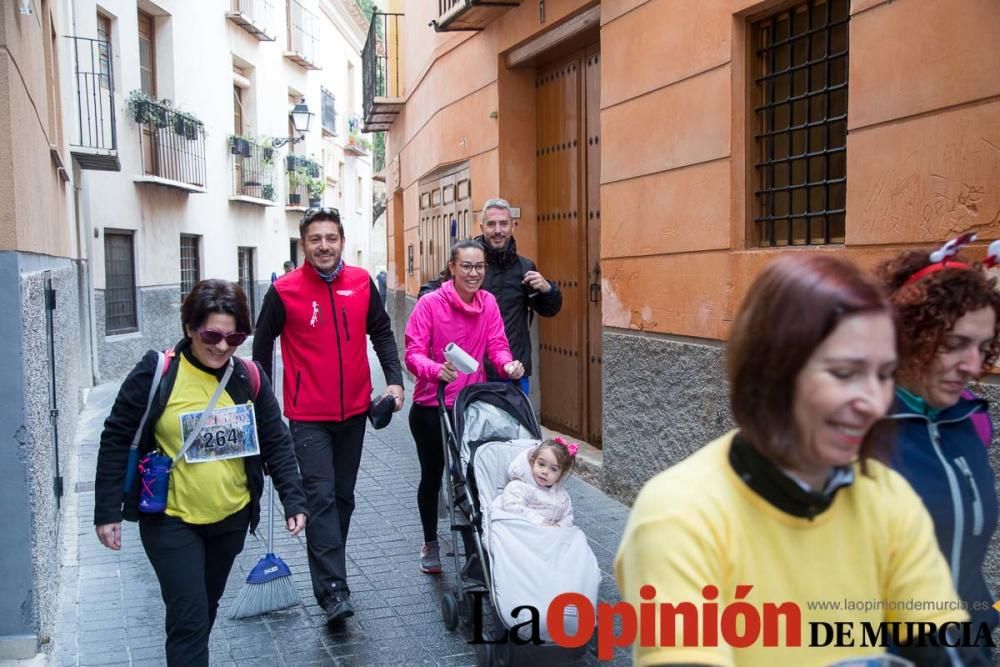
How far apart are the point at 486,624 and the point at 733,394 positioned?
333cm

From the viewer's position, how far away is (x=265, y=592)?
4934mm

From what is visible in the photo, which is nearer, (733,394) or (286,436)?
(733,394)

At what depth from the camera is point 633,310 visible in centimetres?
686

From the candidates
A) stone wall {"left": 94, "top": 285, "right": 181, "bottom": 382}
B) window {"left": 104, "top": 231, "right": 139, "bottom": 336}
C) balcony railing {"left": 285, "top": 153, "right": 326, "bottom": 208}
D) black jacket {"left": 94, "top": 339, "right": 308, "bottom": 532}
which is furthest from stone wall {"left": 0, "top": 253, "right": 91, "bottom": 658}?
balcony railing {"left": 285, "top": 153, "right": 326, "bottom": 208}

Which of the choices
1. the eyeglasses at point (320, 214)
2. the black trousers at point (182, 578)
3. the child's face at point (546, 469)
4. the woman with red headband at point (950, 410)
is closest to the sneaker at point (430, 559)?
the child's face at point (546, 469)

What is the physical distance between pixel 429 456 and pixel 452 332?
28.3 inches

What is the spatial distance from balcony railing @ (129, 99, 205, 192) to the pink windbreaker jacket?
11658mm

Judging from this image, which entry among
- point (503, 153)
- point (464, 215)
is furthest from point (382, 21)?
point (503, 153)

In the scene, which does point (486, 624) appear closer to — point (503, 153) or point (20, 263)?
point (20, 263)

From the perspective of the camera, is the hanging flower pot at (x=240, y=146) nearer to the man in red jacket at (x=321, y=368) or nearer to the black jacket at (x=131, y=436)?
the man in red jacket at (x=321, y=368)

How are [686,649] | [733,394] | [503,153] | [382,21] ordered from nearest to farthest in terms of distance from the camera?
[686,649] < [733,394] < [503,153] < [382,21]

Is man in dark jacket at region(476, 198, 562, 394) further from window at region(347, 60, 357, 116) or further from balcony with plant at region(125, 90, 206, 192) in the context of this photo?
window at region(347, 60, 357, 116)

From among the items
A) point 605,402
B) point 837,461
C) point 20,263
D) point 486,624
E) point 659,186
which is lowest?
point 486,624

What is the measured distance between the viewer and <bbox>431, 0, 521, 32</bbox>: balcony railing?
8.89 metres
